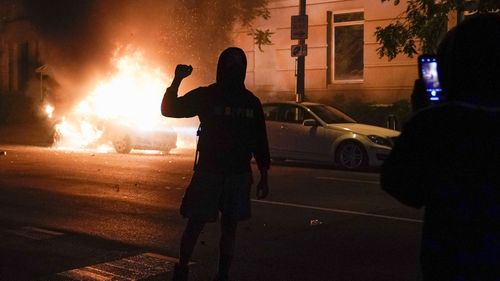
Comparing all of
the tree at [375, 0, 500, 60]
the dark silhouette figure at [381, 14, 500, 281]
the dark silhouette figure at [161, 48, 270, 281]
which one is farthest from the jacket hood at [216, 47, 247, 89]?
the tree at [375, 0, 500, 60]

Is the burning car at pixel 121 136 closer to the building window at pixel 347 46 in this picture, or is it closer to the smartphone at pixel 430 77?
the building window at pixel 347 46

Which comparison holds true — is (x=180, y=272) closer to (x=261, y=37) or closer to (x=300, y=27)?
(x=300, y=27)

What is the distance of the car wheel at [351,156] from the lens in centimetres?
1362

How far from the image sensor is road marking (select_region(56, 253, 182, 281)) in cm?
564

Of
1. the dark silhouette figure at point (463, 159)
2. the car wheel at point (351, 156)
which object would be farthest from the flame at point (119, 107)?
the dark silhouette figure at point (463, 159)

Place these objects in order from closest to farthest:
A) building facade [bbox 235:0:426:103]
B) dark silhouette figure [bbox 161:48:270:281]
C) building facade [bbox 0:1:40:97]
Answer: dark silhouette figure [bbox 161:48:270:281]
building facade [bbox 235:0:426:103]
building facade [bbox 0:1:40:97]

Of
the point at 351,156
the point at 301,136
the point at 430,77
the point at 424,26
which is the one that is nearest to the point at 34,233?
the point at 430,77

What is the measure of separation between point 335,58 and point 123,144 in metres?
8.31

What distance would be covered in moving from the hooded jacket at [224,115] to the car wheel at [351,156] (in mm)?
8794

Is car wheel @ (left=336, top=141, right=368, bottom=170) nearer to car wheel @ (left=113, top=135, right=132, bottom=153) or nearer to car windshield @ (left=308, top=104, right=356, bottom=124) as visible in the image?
car windshield @ (left=308, top=104, right=356, bottom=124)

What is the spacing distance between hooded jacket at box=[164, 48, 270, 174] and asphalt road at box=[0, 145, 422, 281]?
121 cm

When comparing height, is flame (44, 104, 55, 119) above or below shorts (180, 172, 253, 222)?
above

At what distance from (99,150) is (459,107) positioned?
17055mm

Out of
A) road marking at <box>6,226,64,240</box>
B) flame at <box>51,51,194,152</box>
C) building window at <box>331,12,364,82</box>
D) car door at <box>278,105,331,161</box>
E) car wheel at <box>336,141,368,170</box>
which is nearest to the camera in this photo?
road marking at <box>6,226,64,240</box>
